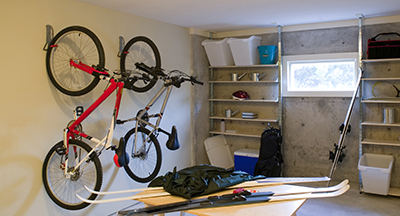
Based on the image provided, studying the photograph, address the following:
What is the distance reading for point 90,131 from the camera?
3.78 m

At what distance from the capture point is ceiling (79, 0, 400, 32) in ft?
12.1

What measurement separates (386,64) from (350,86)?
572 millimetres

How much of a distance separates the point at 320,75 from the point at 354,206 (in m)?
2.07

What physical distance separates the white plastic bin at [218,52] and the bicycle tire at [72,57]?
7.16 ft

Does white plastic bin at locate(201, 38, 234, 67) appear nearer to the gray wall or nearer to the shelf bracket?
the gray wall

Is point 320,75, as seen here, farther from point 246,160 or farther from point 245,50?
point 246,160

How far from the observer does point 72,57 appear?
356 cm

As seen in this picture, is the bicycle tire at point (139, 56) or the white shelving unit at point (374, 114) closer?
the bicycle tire at point (139, 56)

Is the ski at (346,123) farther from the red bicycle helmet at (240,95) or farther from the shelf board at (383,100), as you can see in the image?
the red bicycle helmet at (240,95)

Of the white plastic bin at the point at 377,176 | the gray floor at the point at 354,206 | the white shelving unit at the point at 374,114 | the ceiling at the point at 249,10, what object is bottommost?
the gray floor at the point at 354,206

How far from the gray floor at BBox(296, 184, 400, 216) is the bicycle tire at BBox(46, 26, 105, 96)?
2.94 metres

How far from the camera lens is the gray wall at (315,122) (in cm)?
498

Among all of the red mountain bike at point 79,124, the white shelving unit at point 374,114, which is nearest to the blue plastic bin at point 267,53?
the white shelving unit at point 374,114

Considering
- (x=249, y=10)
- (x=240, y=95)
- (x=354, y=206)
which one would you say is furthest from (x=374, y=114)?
(x=249, y=10)
